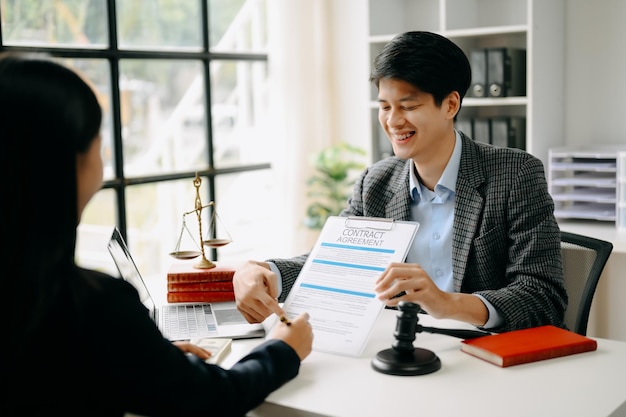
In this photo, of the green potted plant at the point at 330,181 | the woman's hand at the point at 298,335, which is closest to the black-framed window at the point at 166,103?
the green potted plant at the point at 330,181

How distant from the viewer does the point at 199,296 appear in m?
2.00

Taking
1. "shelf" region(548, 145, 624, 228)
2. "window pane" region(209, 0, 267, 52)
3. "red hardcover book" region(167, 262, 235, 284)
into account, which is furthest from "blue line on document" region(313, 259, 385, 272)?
"window pane" region(209, 0, 267, 52)

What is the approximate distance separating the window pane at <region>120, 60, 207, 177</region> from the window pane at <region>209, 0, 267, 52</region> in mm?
232

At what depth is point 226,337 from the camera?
66.9 inches

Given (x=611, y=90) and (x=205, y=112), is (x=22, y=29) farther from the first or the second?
(x=611, y=90)

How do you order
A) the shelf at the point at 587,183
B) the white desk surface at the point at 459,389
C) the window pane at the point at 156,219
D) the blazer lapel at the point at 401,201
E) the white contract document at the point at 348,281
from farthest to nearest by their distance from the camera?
the window pane at the point at 156,219 → the shelf at the point at 587,183 → the blazer lapel at the point at 401,201 → the white contract document at the point at 348,281 → the white desk surface at the point at 459,389

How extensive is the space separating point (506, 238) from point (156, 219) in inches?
92.2

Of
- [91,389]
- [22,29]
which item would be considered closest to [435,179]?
[91,389]

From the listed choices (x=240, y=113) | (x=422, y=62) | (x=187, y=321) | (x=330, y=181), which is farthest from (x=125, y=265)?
(x=240, y=113)

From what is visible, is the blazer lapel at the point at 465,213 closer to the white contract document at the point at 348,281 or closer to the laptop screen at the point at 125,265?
the white contract document at the point at 348,281

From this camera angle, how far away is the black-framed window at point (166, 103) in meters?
3.44

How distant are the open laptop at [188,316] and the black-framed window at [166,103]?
122cm

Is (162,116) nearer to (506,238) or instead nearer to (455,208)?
(455,208)

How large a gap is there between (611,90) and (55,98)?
2.99m
